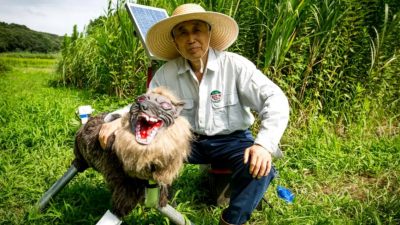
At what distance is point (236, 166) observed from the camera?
6.13 ft

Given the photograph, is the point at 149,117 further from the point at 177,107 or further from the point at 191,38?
the point at 191,38

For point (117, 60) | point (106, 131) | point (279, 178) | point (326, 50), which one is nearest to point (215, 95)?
point (106, 131)

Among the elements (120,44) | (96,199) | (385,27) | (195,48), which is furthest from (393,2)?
(96,199)

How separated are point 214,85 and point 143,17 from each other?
96 centimetres

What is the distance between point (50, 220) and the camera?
2.11 meters

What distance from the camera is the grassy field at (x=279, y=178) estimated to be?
7.09 feet

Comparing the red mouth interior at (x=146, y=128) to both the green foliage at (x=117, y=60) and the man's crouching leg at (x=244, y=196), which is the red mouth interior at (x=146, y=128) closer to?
the man's crouching leg at (x=244, y=196)

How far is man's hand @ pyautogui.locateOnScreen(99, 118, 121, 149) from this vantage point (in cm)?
150

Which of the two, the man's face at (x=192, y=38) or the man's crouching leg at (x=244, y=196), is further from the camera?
the man's face at (x=192, y=38)

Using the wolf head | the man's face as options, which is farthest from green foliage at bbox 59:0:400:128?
the wolf head

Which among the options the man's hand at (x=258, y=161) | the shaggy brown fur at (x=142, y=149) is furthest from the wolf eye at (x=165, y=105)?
the man's hand at (x=258, y=161)

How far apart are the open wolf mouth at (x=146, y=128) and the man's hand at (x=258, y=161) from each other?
0.47 metres

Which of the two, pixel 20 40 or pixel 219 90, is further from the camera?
pixel 20 40

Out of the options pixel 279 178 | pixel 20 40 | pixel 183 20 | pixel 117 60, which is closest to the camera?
pixel 183 20
